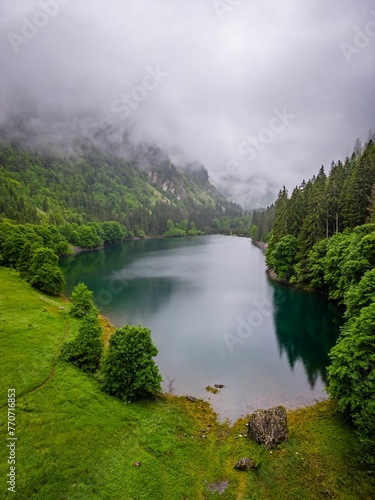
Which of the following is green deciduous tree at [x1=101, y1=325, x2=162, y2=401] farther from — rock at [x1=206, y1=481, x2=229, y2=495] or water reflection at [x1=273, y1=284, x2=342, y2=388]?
water reflection at [x1=273, y1=284, x2=342, y2=388]

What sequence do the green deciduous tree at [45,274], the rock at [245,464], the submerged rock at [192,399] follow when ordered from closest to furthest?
the rock at [245,464]
the submerged rock at [192,399]
the green deciduous tree at [45,274]

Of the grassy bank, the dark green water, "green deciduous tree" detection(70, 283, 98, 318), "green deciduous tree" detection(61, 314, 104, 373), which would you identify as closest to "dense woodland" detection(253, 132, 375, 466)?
the grassy bank

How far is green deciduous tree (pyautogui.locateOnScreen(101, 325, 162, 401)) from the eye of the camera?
2944 cm

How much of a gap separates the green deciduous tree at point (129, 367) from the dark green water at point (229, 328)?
7071mm

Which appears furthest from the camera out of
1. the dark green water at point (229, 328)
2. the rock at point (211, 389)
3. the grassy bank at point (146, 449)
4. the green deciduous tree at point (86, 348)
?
the dark green water at point (229, 328)

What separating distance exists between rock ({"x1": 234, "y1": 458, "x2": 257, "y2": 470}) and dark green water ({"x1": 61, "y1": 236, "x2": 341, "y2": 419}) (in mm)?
7746

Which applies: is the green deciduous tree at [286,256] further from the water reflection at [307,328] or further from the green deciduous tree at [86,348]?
the green deciduous tree at [86,348]

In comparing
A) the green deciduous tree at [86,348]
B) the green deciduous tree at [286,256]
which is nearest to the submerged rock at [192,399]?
the green deciduous tree at [86,348]

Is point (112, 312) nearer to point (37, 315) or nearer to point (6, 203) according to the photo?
point (37, 315)

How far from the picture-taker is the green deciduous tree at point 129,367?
29438mm

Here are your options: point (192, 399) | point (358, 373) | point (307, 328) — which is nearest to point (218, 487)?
point (192, 399)

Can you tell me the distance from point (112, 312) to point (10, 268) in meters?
33.6

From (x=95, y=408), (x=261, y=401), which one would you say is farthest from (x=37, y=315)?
(x=261, y=401)

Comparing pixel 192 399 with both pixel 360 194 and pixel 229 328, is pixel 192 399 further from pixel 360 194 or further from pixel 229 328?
pixel 360 194
